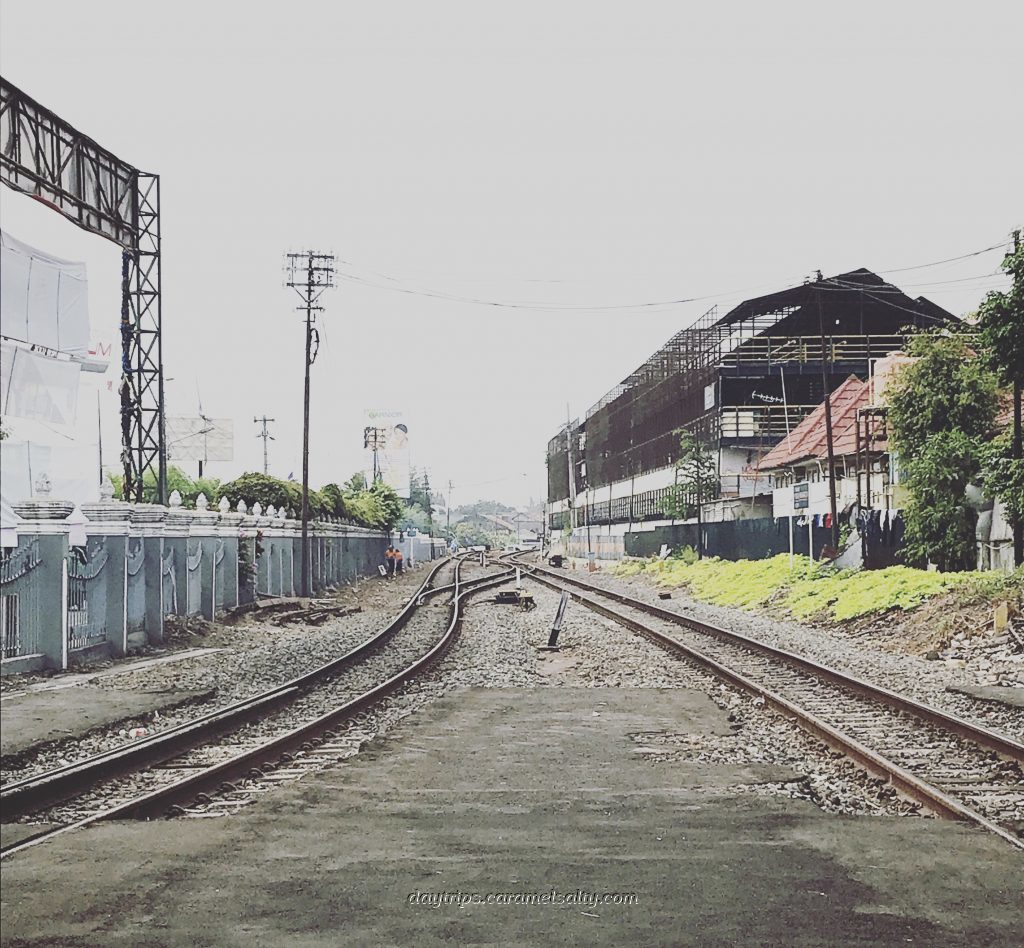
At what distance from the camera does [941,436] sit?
1051 inches

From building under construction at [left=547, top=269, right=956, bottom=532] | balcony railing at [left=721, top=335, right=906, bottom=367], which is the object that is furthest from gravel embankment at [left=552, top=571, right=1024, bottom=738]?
balcony railing at [left=721, top=335, right=906, bottom=367]

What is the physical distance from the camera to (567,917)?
518 cm

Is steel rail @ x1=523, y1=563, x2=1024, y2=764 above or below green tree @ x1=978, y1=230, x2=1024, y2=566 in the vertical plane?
below

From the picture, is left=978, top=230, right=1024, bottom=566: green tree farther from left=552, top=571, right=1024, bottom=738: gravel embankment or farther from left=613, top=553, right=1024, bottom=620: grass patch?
left=552, top=571, right=1024, bottom=738: gravel embankment

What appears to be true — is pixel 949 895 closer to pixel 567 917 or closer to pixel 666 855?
pixel 666 855

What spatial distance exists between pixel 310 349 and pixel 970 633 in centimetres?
2330

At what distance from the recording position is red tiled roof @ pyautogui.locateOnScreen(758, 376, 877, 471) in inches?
1719

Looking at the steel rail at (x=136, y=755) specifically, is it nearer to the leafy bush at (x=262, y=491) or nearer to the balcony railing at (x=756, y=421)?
the leafy bush at (x=262, y=491)

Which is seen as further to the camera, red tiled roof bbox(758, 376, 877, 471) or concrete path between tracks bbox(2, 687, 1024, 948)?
red tiled roof bbox(758, 376, 877, 471)

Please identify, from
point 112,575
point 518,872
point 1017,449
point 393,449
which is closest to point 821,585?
Result: point 1017,449

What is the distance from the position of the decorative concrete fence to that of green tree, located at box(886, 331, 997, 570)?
49.4 ft

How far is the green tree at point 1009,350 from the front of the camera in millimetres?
20484

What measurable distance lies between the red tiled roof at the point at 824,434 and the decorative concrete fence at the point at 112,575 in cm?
2119

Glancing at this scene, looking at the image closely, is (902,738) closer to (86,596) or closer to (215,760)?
(215,760)
